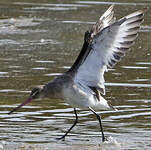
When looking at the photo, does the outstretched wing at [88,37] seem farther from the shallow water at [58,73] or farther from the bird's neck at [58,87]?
the shallow water at [58,73]

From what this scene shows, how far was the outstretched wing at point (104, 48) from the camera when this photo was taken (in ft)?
30.6

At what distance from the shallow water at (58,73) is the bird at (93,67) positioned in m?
0.33

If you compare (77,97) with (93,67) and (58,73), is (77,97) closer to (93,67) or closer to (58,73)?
(93,67)

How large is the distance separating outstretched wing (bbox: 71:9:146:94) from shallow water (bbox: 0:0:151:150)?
2.59ft

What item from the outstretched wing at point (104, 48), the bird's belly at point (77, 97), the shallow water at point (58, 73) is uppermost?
the outstretched wing at point (104, 48)

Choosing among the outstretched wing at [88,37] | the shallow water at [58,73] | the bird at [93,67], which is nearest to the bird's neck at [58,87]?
the bird at [93,67]

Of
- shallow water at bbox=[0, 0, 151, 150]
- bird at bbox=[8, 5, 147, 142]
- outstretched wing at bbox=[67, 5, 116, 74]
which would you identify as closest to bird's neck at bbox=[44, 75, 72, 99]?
bird at bbox=[8, 5, 147, 142]

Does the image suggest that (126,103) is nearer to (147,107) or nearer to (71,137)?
(147,107)

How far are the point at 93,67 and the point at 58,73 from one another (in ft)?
11.7

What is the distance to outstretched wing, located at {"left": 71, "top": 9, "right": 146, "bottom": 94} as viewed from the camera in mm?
9336

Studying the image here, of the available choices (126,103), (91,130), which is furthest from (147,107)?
(91,130)

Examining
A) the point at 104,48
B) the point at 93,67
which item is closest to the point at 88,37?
the point at 104,48

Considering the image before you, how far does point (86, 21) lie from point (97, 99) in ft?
29.0

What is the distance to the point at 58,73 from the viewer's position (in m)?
13.1
